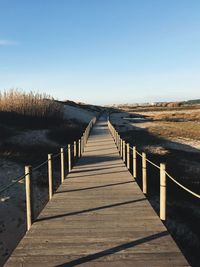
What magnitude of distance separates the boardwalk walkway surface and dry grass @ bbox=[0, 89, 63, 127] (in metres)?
23.9

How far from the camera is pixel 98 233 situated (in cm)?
672

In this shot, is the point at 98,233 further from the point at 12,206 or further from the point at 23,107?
the point at 23,107

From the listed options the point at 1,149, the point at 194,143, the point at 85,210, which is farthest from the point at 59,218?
the point at 194,143

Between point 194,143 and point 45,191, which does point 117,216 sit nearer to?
point 45,191

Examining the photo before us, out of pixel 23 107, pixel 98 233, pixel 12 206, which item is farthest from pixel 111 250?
pixel 23 107

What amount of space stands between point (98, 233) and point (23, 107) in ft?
96.6

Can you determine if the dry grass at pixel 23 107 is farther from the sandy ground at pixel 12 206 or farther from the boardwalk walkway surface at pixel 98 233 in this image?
the boardwalk walkway surface at pixel 98 233

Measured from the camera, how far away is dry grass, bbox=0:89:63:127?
33.6 metres

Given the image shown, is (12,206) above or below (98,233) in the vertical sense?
below

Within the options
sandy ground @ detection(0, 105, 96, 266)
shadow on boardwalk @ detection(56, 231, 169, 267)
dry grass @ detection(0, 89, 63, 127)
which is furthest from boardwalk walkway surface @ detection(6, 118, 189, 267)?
dry grass @ detection(0, 89, 63, 127)

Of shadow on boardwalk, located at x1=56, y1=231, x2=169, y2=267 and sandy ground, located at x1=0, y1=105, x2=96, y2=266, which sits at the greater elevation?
shadow on boardwalk, located at x1=56, y1=231, x2=169, y2=267

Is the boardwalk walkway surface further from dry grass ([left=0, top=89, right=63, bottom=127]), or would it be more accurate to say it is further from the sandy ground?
dry grass ([left=0, top=89, right=63, bottom=127])

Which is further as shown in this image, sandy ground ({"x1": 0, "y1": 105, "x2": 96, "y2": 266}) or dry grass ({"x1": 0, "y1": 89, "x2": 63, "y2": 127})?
dry grass ({"x1": 0, "y1": 89, "x2": 63, "y2": 127})

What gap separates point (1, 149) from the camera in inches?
810
